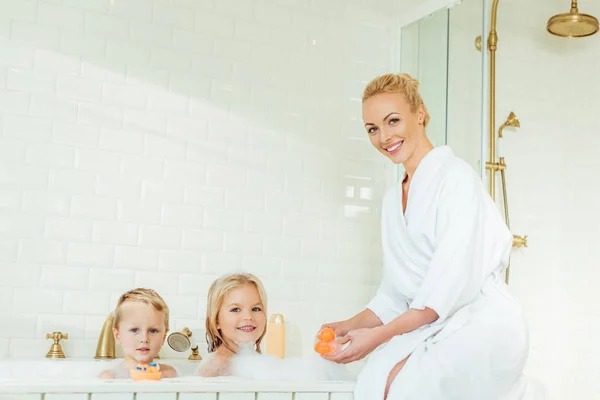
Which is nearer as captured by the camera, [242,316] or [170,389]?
[170,389]

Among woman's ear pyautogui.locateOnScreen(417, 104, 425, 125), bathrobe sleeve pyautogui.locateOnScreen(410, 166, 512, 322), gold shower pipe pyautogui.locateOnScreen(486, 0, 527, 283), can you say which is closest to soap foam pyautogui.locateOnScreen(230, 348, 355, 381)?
bathrobe sleeve pyautogui.locateOnScreen(410, 166, 512, 322)

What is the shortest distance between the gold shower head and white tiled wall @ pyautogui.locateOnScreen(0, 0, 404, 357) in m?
0.77

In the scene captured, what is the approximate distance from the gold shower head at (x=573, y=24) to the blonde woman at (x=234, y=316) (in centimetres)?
190

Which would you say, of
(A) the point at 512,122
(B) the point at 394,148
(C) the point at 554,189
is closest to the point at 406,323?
(B) the point at 394,148

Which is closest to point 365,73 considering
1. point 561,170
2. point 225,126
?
point 225,126

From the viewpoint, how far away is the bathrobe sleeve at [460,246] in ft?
7.46

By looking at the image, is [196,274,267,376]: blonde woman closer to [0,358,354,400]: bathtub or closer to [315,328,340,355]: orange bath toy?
[315,328,340,355]: orange bath toy

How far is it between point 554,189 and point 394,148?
1.77 m

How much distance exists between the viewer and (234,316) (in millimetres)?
2850

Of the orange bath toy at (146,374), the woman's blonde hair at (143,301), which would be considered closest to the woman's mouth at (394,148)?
the woman's blonde hair at (143,301)

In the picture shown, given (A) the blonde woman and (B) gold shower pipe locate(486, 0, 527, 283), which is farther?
(B) gold shower pipe locate(486, 0, 527, 283)

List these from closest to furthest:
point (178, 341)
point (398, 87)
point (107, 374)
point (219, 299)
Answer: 1. point (398, 87)
2. point (107, 374)
3. point (219, 299)
4. point (178, 341)

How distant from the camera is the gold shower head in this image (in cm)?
365

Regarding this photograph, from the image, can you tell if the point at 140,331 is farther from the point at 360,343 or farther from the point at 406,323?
the point at 406,323
